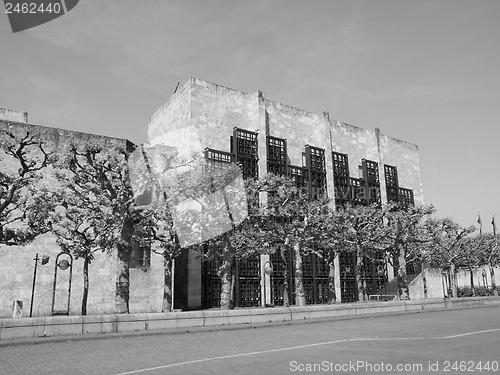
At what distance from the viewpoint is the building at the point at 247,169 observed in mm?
28047

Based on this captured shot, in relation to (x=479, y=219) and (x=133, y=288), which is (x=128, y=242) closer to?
(x=133, y=288)

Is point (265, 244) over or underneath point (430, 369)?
over

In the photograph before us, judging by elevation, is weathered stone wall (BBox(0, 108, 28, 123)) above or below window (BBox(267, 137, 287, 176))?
above

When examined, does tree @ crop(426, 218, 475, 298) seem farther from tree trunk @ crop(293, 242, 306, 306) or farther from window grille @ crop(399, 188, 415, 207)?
tree trunk @ crop(293, 242, 306, 306)

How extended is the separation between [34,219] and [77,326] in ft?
26.5

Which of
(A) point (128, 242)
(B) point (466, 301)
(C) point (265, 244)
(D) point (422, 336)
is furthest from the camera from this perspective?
(B) point (466, 301)

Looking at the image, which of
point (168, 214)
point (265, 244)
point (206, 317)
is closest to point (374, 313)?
point (265, 244)

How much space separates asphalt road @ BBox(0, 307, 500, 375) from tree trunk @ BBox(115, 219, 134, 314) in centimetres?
417

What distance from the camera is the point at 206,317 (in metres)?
19.1

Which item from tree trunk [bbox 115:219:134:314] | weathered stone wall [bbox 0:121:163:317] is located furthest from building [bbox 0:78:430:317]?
tree trunk [bbox 115:219:134:314]

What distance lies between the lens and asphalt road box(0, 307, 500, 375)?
344 inches

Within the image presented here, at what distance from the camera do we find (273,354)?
1077 centimetres

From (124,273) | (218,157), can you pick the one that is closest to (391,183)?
(218,157)

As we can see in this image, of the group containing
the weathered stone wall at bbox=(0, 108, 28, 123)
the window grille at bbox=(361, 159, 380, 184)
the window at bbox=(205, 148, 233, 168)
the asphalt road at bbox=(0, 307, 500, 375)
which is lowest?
the asphalt road at bbox=(0, 307, 500, 375)
